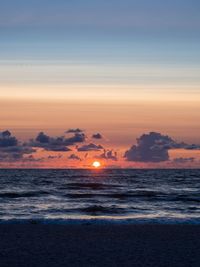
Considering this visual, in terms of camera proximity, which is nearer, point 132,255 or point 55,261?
point 55,261

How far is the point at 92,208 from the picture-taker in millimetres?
37875

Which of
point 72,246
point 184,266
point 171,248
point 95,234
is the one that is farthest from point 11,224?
point 184,266

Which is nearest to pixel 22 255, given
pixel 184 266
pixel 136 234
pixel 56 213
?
pixel 184 266

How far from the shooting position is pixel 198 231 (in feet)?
75.7

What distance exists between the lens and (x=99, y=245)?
18609mm

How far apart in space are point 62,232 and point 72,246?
4158 mm

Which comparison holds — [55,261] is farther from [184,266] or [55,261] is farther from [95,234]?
[95,234]

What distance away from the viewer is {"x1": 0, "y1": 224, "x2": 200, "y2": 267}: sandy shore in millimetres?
15398

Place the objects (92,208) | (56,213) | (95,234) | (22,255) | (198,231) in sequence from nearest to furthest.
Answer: (22,255), (95,234), (198,231), (56,213), (92,208)

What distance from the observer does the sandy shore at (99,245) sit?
15.4 m

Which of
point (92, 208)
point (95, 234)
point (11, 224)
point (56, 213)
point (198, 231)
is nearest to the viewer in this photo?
point (95, 234)

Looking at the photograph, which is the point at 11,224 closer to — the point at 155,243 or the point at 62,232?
the point at 62,232

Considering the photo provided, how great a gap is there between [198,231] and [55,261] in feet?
31.9

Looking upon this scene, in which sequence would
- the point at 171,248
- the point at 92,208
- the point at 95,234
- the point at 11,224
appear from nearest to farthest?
the point at 171,248
the point at 95,234
the point at 11,224
the point at 92,208
